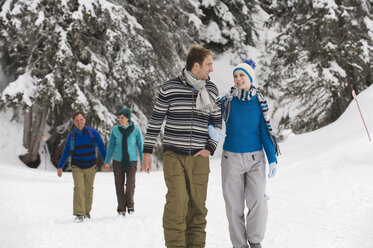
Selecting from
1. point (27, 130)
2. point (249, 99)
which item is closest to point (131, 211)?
point (249, 99)

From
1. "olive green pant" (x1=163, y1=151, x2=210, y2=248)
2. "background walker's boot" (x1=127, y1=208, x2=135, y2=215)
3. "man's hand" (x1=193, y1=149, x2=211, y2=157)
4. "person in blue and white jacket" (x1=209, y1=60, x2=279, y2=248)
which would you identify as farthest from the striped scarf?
"background walker's boot" (x1=127, y1=208, x2=135, y2=215)

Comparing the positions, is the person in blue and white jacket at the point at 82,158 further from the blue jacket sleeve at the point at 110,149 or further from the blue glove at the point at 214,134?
the blue glove at the point at 214,134

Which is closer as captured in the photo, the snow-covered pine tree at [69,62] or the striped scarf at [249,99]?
the striped scarf at [249,99]

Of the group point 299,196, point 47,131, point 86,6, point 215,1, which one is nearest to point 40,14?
point 86,6

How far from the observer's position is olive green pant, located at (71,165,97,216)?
648cm

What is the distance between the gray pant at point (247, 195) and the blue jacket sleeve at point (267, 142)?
0.08 meters

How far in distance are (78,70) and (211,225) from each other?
8.94 metres

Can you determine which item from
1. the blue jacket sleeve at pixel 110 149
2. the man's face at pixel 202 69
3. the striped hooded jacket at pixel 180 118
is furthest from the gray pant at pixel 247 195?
the blue jacket sleeve at pixel 110 149

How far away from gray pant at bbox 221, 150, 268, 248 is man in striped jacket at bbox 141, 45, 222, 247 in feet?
0.79

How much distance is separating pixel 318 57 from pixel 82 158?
11.7 meters

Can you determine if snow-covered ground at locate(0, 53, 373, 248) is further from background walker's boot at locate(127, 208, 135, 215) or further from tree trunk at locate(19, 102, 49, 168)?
tree trunk at locate(19, 102, 49, 168)

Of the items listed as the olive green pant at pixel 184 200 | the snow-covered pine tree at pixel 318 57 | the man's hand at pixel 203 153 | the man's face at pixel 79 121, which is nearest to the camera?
the olive green pant at pixel 184 200

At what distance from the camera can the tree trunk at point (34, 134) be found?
48.3 feet

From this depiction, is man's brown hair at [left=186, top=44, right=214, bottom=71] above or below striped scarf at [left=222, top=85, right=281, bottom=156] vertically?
above
